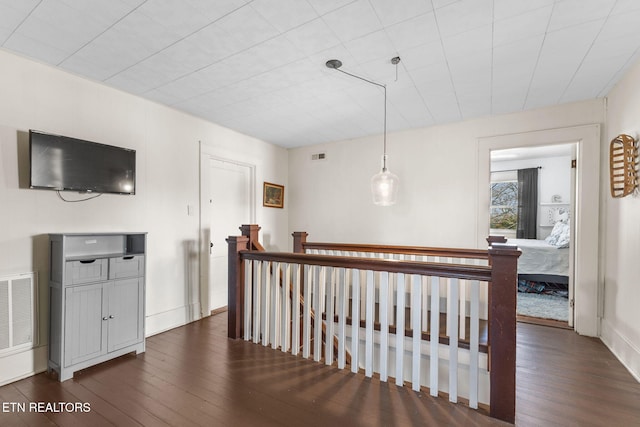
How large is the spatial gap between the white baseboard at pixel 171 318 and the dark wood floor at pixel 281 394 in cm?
52

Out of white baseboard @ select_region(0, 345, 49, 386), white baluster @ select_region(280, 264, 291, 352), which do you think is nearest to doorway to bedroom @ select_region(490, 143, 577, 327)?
white baluster @ select_region(280, 264, 291, 352)

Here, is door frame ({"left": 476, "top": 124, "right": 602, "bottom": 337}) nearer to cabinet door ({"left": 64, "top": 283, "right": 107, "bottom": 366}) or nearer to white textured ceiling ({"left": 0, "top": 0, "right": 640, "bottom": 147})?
white textured ceiling ({"left": 0, "top": 0, "right": 640, "bottom": 147})

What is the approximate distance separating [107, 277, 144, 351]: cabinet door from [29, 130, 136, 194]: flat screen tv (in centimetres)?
92

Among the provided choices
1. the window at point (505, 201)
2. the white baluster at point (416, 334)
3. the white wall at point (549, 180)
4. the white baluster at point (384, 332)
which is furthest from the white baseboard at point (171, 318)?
the white wall at point (549, 180)

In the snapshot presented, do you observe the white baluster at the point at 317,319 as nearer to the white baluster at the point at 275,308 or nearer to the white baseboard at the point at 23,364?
the white baluster at the point at 275,308

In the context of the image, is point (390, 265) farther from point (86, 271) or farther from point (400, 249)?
point (86, 271)

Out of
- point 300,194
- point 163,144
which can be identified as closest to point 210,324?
point 163,144

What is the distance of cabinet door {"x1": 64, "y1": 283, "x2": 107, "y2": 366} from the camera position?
2.35 metres

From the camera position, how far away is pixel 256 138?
15.6 feet

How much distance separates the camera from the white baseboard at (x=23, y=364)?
2260 millimetres

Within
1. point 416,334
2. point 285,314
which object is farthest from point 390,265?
point 285,314

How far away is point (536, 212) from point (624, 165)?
5.04 m

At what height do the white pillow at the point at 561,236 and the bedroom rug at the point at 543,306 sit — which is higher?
the white pillow at the point at 561,236

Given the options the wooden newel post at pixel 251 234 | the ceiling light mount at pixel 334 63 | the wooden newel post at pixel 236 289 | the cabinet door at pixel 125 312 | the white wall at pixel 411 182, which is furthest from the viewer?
the white wall at pixel 411 182
